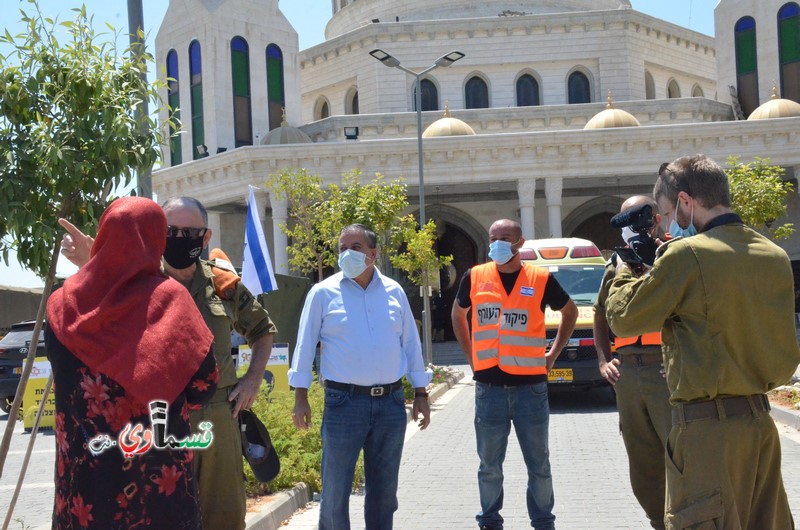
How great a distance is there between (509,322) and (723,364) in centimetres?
275

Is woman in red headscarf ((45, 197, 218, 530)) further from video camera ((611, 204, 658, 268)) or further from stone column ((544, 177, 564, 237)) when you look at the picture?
stone column ((544, 177, 564, 237))

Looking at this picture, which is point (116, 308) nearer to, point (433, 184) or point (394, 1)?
point (433, 184)

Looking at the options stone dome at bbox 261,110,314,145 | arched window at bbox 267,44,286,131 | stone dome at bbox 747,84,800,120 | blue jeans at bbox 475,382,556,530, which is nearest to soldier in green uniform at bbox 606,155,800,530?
blue jeans at bbox 475,382,556,530

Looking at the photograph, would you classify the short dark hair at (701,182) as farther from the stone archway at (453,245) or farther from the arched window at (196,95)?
the arched window at (196,95)

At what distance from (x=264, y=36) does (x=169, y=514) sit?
41.9 metres

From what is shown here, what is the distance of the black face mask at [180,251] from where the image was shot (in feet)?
15.2

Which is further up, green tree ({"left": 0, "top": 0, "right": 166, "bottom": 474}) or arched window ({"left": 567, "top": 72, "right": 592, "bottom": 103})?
arched window ({"left": 567, "top": 72, "right": 592, "bottom": 103})

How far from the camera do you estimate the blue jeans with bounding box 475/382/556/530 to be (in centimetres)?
611

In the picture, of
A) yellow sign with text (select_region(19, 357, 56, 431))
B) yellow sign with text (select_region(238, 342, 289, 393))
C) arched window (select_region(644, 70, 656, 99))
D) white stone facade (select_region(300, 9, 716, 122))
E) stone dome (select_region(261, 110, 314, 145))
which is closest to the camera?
yellow sign with text (select_region(238, 342, 289, 393))

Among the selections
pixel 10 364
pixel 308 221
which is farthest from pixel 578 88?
pixel 10 364

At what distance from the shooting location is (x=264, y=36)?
43344 millimetres

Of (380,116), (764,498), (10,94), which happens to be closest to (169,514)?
(764,498)

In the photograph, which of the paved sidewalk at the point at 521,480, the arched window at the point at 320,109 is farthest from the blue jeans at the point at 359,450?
the arched window at the point at 320,109

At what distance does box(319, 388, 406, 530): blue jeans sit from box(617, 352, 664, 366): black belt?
1279 millimetres
